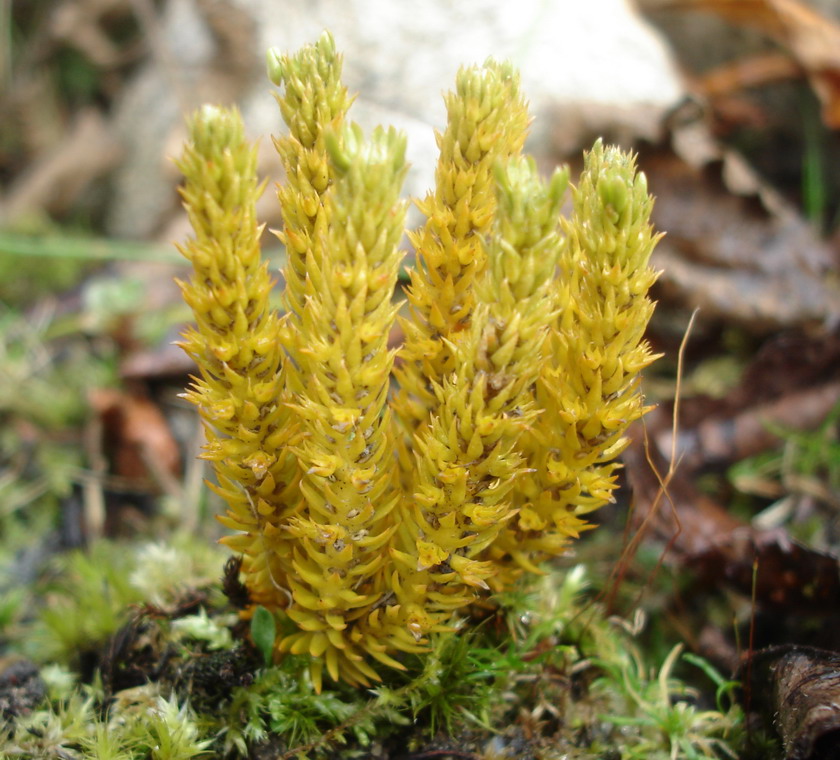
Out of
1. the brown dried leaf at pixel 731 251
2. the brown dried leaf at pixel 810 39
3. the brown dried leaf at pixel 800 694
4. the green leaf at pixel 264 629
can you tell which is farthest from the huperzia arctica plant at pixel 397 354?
the brown dried leaf at pixel 810 39

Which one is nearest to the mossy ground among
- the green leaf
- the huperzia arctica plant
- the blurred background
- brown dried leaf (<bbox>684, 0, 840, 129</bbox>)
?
the green leaf

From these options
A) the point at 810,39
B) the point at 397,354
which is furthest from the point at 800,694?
the point at 810,39

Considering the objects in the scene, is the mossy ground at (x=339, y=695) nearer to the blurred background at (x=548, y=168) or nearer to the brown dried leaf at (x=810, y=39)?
the blurred background at (x=548, y=168)

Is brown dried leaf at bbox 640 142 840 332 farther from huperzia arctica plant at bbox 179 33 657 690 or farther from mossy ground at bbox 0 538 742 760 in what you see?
huperzia arctica plant at bbox 179 33 657 690

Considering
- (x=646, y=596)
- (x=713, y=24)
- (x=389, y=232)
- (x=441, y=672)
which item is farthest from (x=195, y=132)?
(x=713, y=24)

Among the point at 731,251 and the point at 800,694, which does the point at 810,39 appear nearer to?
the point at 731,251

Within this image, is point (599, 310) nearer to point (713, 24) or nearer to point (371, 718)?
point (371, 718)
